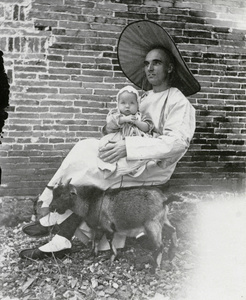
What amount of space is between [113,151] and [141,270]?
94 cm

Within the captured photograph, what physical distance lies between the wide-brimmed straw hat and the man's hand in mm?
641

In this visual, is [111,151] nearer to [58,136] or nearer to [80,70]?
[58,136]

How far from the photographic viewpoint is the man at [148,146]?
2.42 meters

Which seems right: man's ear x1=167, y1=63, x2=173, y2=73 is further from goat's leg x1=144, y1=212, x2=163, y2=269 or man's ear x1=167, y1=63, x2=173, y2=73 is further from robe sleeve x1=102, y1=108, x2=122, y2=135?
goat's leg x1=144, y1=212, x2=163, y2=269

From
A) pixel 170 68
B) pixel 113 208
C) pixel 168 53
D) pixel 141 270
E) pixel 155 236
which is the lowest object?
pixel 141 270

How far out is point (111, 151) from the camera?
8.00 feet

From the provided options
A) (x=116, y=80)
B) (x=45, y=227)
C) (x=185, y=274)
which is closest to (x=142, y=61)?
(x=116, y=80)

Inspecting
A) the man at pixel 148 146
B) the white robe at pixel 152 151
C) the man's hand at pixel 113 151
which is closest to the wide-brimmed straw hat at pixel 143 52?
the man at pixel 148 146

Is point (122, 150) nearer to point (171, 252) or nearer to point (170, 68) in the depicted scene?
point (170, 68)

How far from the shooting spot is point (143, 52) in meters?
2.62

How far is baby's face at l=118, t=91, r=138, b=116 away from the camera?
244 cm

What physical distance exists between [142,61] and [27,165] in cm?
131

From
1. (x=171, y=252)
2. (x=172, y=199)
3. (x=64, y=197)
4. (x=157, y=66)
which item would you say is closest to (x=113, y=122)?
(x=157, y=66)

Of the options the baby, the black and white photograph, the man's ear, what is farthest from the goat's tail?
the man's ear
